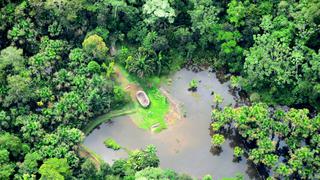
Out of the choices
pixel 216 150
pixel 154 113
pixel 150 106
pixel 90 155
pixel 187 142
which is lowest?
pixel 216 150

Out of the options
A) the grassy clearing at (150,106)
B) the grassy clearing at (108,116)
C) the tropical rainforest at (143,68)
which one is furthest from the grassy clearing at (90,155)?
the grassy clearing at (150,106)

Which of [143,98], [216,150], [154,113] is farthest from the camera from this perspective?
[143,98]

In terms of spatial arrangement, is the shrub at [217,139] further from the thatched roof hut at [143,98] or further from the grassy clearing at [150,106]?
the thatched roof hut at [143,98]

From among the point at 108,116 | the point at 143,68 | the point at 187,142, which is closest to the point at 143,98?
the point at 143,68

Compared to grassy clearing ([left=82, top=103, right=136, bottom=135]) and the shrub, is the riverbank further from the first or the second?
the shrub

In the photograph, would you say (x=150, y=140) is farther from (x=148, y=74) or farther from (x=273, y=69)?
(x=273, y=69)

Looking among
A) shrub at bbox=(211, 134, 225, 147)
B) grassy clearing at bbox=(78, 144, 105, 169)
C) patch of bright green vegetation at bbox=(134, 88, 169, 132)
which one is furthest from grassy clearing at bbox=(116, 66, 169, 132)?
shrub at bbox=(211, 134, 225, 147)

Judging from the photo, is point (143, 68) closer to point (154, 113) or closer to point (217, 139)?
point (154, 113)
